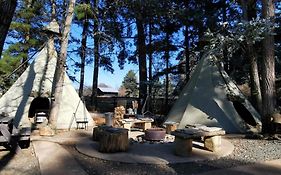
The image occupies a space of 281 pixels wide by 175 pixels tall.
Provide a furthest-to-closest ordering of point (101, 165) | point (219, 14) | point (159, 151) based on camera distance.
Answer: point (219, 14) < point (159, 151) < point (101, 165)

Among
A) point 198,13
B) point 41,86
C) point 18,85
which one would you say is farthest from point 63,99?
point 198,13

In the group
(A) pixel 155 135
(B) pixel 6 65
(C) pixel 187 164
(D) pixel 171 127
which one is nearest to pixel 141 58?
(B) pixel 6 65

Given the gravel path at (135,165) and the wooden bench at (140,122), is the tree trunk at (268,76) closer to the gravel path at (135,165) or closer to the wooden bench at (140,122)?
the gravel path at (135,165)

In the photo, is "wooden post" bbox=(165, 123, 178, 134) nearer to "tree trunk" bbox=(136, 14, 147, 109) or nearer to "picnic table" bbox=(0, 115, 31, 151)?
"picnic table" bbox=(0, 115, 31, 151)

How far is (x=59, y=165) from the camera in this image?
634 cm

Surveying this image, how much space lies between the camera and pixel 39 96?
40.7ft

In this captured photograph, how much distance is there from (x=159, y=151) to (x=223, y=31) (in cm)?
661

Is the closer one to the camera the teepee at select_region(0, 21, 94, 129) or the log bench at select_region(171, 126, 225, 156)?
the log bench at select_region(171, 126, 225, 156)

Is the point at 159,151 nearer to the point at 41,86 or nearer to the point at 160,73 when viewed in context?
the point at 41,86

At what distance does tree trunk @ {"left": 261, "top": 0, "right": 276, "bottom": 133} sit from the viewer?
34.2ft

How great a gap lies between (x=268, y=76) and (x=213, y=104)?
252 cm

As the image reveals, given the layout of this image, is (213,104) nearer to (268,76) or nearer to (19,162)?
(268,76)

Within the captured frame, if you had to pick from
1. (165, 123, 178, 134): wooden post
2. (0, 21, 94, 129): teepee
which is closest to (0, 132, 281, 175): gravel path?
(165, 123, 178, 134): wooden post

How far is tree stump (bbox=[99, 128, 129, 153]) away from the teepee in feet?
16.5
